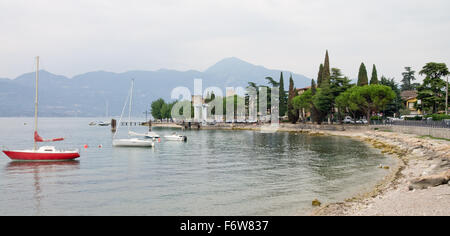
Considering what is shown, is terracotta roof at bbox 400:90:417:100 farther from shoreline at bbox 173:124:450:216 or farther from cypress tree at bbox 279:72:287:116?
shoreline at bbox 173:124:450:216

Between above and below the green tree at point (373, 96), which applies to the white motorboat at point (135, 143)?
below

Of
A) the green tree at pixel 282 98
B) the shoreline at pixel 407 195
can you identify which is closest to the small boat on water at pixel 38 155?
the shoreline at pixel 407 195

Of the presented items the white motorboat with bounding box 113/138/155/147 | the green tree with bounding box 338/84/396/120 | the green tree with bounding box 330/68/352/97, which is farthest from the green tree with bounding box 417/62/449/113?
the white motorboat with bounding box 113/138/155/147

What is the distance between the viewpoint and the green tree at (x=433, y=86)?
66.6 meters

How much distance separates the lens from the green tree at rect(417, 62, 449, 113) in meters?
66.6

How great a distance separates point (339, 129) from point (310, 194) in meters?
72.7

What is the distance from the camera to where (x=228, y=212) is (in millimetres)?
19766

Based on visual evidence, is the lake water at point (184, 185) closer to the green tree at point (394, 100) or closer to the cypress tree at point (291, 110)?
the green tree at point (394, 100)

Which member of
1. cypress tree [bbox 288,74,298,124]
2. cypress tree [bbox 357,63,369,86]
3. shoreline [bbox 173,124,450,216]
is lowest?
shoreline [bbox 173,124,450,216]

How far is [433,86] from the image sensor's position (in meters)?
67.5

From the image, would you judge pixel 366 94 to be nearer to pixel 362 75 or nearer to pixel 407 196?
pixel 362 75

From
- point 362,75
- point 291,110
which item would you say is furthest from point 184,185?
point 291,110

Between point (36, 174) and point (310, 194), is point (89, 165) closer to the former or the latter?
point (36, 174)
